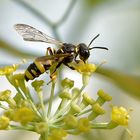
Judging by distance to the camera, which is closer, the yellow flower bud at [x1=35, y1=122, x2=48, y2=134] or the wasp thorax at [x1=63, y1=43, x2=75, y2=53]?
the yellow flower bud at [x1=35, y1=122, x2=48, y2=134]

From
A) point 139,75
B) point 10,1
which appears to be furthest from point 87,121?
point 10,1

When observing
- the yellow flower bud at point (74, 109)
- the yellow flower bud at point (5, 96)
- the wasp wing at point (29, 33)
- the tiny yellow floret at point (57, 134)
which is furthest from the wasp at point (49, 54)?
the tiny yellow floret at point (57, 134)

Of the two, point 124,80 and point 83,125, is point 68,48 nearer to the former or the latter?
point 124,80

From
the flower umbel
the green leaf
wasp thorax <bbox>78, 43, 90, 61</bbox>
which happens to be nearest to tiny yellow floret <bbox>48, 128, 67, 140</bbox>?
Answer: the flower umbel

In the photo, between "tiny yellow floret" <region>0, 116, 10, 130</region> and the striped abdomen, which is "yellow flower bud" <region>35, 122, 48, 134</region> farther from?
the striped abdomen

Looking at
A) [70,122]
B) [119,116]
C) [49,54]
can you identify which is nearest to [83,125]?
[70,122]

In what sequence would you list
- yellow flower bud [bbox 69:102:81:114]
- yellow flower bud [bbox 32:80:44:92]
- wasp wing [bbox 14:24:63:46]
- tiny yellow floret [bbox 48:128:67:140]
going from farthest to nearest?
1. wasp wing [bbox 14:24:63:46]
2. yellow flower bud [bbox 32:80:44:92]
3. yellow flower bud [bbox 69:102:81:114]
4. tiny yellow floret [bbox 48:128:67:140]

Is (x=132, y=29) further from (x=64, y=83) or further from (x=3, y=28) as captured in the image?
(x=64, y=83)
